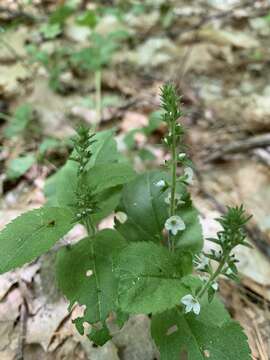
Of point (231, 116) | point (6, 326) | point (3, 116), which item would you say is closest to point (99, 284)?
point (6, 326)

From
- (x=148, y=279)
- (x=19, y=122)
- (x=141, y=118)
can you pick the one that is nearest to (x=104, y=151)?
(x=148, y=279)

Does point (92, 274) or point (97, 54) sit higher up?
point (97, 54)

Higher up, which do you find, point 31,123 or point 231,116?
point 31,123

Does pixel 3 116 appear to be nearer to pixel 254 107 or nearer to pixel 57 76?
pixel 57 76

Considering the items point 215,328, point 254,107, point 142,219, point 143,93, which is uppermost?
point 143,93

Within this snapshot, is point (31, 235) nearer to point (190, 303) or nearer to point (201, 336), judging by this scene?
point (190, 303)

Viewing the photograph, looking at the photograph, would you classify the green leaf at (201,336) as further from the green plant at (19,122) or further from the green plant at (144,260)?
the green plant at (19,122)

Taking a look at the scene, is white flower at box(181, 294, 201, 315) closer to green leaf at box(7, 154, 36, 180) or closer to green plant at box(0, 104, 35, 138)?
green leaf at box(7, 154, 36, 180)
